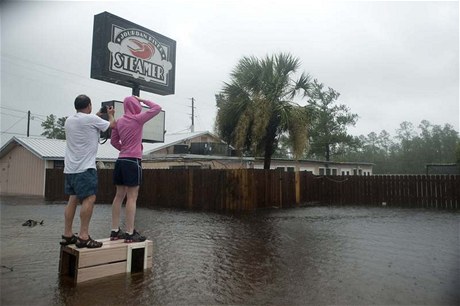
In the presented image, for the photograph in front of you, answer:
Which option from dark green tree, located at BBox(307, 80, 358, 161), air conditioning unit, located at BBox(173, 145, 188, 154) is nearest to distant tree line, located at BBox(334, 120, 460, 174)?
dark green tree, located at BBox(307, 80, 358, 161)

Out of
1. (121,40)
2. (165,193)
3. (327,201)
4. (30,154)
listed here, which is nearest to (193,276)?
(121,40)

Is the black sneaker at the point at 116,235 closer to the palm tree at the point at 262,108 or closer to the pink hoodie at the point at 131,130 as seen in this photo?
the pink hoodie at the point at 131,130

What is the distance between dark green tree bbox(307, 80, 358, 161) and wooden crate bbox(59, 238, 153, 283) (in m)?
28.3

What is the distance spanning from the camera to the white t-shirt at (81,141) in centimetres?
372

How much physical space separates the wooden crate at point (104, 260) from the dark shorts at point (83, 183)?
561 millimetres

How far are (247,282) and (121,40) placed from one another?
6.41m

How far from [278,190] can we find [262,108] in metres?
3.15

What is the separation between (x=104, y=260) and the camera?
11.7 feet

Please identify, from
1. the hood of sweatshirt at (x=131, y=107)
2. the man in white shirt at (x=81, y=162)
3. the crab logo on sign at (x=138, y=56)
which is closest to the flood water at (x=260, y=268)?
the man in white shirt at (x=81, y=162)

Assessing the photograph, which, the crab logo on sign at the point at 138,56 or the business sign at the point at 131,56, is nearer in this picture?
the business sign at the point at 131,56

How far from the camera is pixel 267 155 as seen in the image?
13914mm

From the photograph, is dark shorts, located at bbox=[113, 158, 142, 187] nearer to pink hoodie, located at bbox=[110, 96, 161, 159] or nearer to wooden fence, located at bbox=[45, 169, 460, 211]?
pink hoodie, located at bbox=[110, 96, 161, 159]

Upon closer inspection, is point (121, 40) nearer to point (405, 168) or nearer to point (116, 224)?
point (116, 224)

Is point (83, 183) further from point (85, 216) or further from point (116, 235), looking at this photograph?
point (116, 235)
